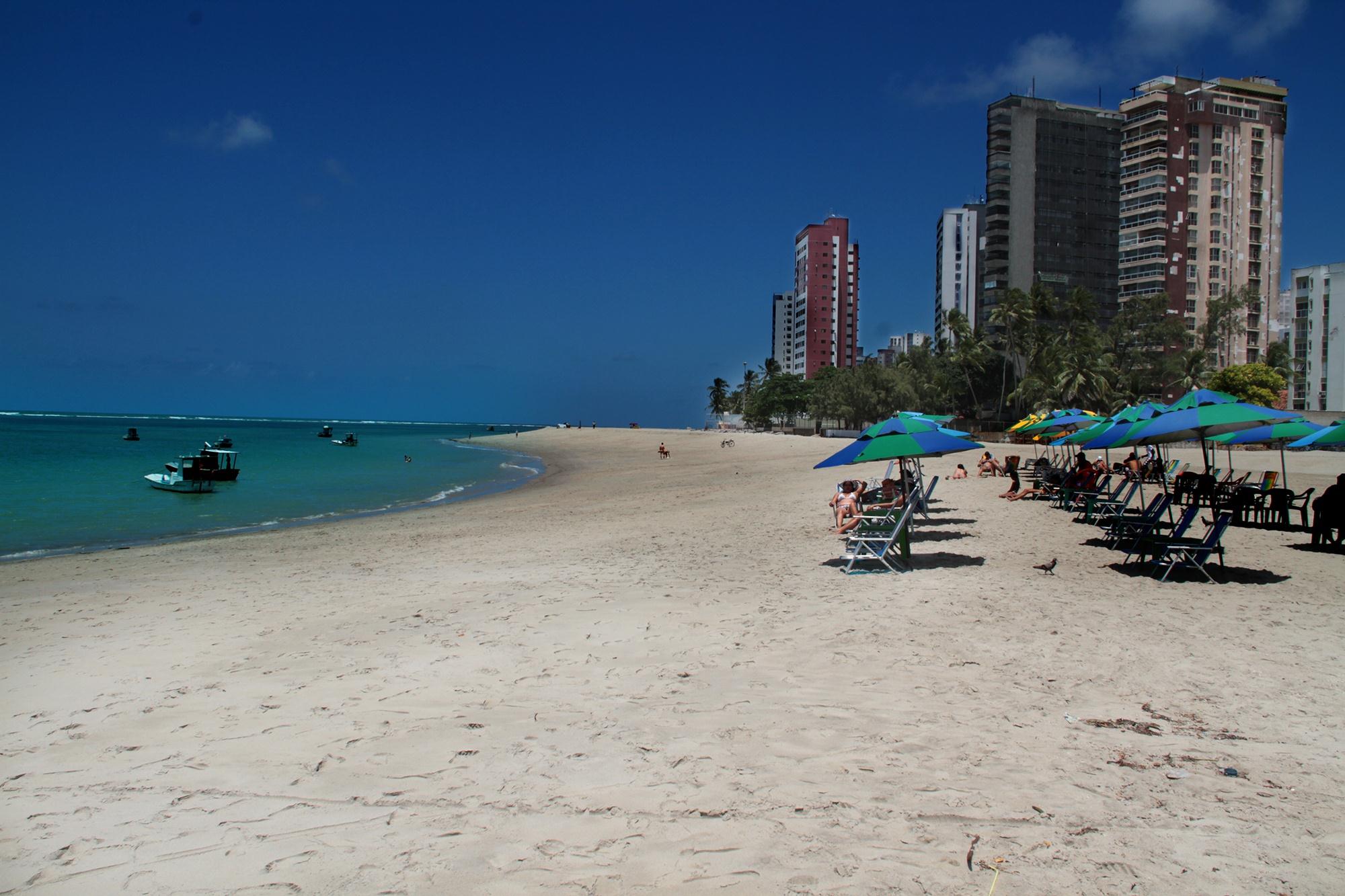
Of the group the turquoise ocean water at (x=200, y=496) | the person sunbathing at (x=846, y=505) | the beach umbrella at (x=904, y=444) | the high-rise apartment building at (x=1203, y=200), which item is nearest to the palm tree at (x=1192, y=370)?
the high-rise apartment building at (x=1203, y=200)

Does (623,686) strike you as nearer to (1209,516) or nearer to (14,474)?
(1209,516)

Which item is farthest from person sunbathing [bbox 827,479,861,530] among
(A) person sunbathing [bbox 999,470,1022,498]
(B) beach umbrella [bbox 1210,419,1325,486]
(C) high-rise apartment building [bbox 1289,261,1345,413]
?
(C) high-rise apartment building [bbox 1289,261,1345,413]

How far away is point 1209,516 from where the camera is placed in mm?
15062

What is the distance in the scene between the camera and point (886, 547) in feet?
31.4

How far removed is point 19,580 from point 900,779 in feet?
42.2

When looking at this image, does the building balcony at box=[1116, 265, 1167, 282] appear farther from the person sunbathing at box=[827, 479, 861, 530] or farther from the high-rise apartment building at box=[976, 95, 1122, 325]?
the person sunbathing at box=[827, 479, 861, 530]

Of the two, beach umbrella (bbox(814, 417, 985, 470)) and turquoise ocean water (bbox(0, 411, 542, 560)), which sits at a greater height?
beach umbrella (bbox(814, 417, 985, 470))

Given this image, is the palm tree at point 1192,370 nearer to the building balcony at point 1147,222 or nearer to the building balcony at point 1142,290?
the building balcony at point 1142,290

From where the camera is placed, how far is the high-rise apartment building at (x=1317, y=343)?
77.7 meters

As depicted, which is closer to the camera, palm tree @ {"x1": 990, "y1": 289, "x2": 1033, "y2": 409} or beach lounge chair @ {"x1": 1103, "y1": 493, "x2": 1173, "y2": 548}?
beach lounge chair @ {"x1": 1103, "y1": 493, "x2": 1173, "y2": 548}

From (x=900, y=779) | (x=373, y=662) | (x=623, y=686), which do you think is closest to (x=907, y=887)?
(x=900, y=779)

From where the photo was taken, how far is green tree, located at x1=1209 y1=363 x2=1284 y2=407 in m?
59.7

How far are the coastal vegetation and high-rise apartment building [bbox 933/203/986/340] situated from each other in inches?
1325

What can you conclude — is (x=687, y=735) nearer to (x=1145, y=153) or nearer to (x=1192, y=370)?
(x=1192, y=370)
